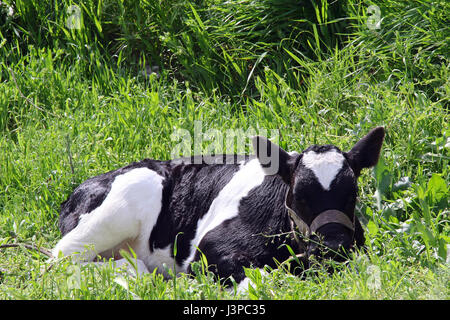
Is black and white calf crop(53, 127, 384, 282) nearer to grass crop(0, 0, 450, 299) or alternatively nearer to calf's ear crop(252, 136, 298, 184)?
calf's ear crop(252, 136, 298, 184)

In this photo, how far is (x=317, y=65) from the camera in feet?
23.7

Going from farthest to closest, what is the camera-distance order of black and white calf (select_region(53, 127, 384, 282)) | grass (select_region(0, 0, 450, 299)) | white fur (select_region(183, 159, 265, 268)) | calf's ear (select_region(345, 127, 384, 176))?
→ white fur (select_region(183, 159, 265, 268)) < calf's ear (select_region(345, 127, 384, 176)) < black and white calf (select_region(53, 127, 384, 282)) < grass (select_region(0, 0, 450, 299))

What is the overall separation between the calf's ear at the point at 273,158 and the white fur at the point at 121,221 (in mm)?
1014

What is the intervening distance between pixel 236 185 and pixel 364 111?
65.1 inches

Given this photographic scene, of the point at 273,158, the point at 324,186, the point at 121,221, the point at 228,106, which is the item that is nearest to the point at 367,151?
the point at 324,186

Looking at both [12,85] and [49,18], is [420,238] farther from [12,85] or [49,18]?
[49,18]

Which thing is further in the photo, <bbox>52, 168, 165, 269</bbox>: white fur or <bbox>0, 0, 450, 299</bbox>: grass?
<bbox>52, 168, 165, 269</bbox>: white fur

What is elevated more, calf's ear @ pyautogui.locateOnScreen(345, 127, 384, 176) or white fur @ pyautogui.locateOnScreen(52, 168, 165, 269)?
calf's ear @ pyautogui.locateOnScreen(345, 127, 384, 176)

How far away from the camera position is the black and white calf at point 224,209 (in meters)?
4.38

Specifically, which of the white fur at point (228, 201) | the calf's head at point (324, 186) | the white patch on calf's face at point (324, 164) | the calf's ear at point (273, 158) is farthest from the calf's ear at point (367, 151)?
the white fur at point (228, 201)

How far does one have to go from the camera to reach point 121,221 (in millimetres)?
5254

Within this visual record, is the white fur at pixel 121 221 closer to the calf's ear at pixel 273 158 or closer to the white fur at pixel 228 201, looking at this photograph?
the white fur at pixel 228 201

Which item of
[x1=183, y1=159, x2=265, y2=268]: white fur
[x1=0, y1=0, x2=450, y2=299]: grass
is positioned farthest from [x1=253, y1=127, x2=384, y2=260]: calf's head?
[x1=183, y1=159, x2=265, y2=268]: white fur

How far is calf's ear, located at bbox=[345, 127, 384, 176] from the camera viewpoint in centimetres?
466
